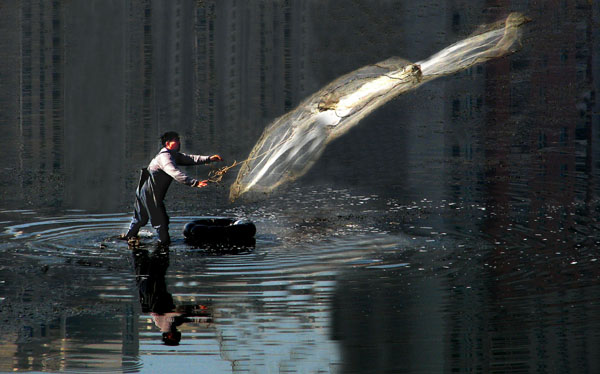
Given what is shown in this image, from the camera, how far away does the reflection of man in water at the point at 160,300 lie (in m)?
10.4

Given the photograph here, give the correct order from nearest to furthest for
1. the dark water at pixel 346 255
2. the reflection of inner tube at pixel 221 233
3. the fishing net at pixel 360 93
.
A: the dark water at pixel 346 255
the reflection of inner tube at pixel 221 233
the fishing net at pixel 360 93

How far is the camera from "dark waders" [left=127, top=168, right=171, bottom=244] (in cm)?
1485

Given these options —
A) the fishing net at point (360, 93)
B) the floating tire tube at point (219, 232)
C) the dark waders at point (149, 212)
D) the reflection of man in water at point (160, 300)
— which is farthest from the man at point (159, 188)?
the fishing net at point (360, 93)

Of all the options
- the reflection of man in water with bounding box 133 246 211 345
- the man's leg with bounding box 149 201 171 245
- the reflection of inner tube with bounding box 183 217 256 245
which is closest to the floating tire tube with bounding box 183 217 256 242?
the reflection of inner tube with bounding box 183 217 256 245

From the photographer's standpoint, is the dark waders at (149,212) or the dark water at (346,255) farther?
the dark waders at (149,212)

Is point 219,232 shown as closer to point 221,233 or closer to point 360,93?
point 221,233

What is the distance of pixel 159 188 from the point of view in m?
15.1

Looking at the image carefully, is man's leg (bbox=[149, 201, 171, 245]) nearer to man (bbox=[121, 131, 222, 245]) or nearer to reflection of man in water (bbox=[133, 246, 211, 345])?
man (bbox=[121, 131, 222, 245])

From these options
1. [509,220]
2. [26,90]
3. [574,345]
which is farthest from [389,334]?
[26,90]

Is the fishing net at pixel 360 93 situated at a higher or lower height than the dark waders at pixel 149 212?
higher

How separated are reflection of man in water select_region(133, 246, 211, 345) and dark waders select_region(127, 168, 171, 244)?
0.86 m

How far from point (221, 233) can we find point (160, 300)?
3.42 metres

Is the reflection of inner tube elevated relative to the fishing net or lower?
lower

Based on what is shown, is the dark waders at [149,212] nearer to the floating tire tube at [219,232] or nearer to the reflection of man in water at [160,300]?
the floating tire tube at [219,232]
